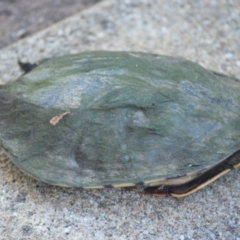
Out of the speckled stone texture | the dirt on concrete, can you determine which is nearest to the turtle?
the speckled stone texture

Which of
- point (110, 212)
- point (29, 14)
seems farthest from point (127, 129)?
point (29, 14)

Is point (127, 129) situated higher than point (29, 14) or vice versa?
point (127, 129)

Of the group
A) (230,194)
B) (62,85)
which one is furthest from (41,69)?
(230,194)

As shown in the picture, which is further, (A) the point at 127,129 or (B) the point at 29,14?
(B) the point at 29,14

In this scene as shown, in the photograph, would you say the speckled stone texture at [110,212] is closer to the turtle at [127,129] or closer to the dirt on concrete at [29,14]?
the turtle at [127,129]

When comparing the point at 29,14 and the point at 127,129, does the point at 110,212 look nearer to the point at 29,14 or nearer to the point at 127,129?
the point at 127,129

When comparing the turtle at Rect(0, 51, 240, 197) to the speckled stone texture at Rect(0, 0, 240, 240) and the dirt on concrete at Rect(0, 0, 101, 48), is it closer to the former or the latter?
the speckled stone texture at Rect(0, 0, 240, 240)

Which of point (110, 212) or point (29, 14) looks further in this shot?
point (29, 14)

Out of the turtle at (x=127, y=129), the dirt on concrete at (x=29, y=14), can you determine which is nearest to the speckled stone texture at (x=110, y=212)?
the turtle at (x=127, y=129)
